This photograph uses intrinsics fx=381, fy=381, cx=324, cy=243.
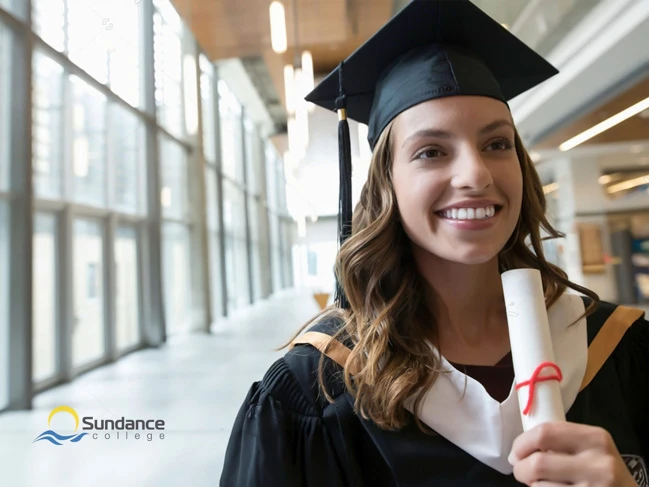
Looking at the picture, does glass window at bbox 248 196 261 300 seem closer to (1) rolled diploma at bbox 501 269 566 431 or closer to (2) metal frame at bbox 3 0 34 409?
(2) metal frame at bbox 3 0 34 409

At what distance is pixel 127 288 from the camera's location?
2178 mm

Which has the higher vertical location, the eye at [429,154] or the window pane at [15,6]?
the window pane at [15,6]

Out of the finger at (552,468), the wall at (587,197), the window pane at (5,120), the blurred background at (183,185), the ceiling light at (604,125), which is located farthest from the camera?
the wall at (587,197)

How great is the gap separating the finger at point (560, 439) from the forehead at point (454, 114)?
1.98 feet

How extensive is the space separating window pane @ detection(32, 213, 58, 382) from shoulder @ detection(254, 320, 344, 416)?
1486 mm

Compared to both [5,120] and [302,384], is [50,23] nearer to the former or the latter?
[5,120]

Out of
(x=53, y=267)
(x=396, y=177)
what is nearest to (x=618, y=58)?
(x=396, y=177)

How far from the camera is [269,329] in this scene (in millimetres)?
1890

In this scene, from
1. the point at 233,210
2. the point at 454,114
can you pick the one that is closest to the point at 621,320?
the point at 454,114

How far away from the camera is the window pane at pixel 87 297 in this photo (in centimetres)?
198

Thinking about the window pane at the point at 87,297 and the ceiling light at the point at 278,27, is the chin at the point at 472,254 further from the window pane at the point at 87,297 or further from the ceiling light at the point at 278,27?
the window pane at the point at 87,297

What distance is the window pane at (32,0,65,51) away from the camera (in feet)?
5.68

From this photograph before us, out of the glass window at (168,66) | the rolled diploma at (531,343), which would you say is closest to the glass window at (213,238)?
the glass window at (168,66)

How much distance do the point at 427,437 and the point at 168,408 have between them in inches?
50.2
